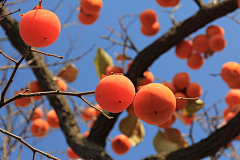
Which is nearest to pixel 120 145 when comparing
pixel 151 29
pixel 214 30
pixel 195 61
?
pixel 195 61

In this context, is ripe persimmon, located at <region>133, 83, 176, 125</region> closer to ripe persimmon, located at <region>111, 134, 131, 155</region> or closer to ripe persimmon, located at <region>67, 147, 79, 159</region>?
ripe persimmon, located at <region>111, 134, 131, 155</region>

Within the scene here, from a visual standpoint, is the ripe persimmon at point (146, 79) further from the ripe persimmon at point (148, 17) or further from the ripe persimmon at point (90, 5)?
the ripe persimmon at point (90, 5)

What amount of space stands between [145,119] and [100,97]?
0.15m

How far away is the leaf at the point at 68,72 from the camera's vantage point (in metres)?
2.00

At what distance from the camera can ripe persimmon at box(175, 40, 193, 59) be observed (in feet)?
6.15

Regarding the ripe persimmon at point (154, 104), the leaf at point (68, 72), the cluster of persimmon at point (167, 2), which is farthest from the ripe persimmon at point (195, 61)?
the ripe persimmon at point (154, 104)

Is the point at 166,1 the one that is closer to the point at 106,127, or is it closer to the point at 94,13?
the point at 94,13

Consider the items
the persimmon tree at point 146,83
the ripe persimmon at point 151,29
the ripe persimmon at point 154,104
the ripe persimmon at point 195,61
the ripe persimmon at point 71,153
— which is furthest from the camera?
the ripe persimmon at point 71,153

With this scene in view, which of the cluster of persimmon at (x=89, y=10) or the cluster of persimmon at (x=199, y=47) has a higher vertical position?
the cluster of persimmon at (x=89, y=10)

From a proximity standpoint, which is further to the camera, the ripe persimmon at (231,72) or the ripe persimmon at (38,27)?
the ripe persimmon at (231,72)

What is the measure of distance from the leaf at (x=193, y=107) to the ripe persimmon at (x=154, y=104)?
118 cm

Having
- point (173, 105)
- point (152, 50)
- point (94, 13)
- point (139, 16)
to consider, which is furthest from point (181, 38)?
point (173, 105)

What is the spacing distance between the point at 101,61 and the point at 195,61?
904 millimetres

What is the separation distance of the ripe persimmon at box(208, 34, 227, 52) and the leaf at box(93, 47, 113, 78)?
3.12 feet
